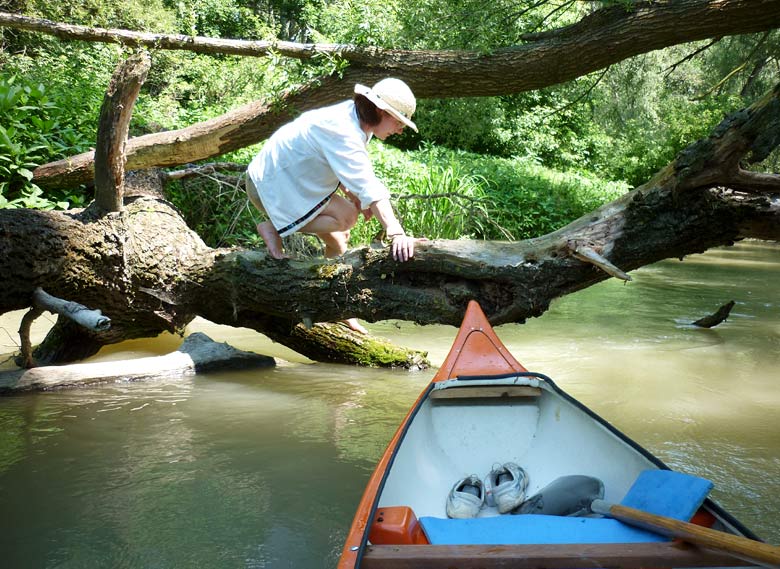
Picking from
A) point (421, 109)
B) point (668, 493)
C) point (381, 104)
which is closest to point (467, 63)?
point (381, 104)

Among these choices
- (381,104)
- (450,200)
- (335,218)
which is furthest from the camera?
(450,200)

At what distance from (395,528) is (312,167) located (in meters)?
2.46

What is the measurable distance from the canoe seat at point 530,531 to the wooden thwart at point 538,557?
168 mm

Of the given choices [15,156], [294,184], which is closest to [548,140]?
[15,156]

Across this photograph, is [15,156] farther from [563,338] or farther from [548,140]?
[548,140]

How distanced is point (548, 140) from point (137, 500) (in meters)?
19.2

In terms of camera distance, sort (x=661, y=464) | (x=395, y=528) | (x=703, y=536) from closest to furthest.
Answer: (x=703, y=536)
(x=395, y=528)
(x=661, y=464)

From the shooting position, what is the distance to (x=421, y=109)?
1717 centimetres

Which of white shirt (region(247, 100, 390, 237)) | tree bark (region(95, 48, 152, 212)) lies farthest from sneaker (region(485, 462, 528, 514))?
tree bark (region(95, 48, 152, 212))

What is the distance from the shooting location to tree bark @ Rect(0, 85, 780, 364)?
12.3ft

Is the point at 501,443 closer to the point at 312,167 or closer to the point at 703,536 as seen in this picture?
the point at 703,536

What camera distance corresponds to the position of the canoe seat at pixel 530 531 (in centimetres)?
222

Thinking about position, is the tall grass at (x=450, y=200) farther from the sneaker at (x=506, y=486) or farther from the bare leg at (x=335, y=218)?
the sneaker at (x=506, y=486)

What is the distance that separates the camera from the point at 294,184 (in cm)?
419
